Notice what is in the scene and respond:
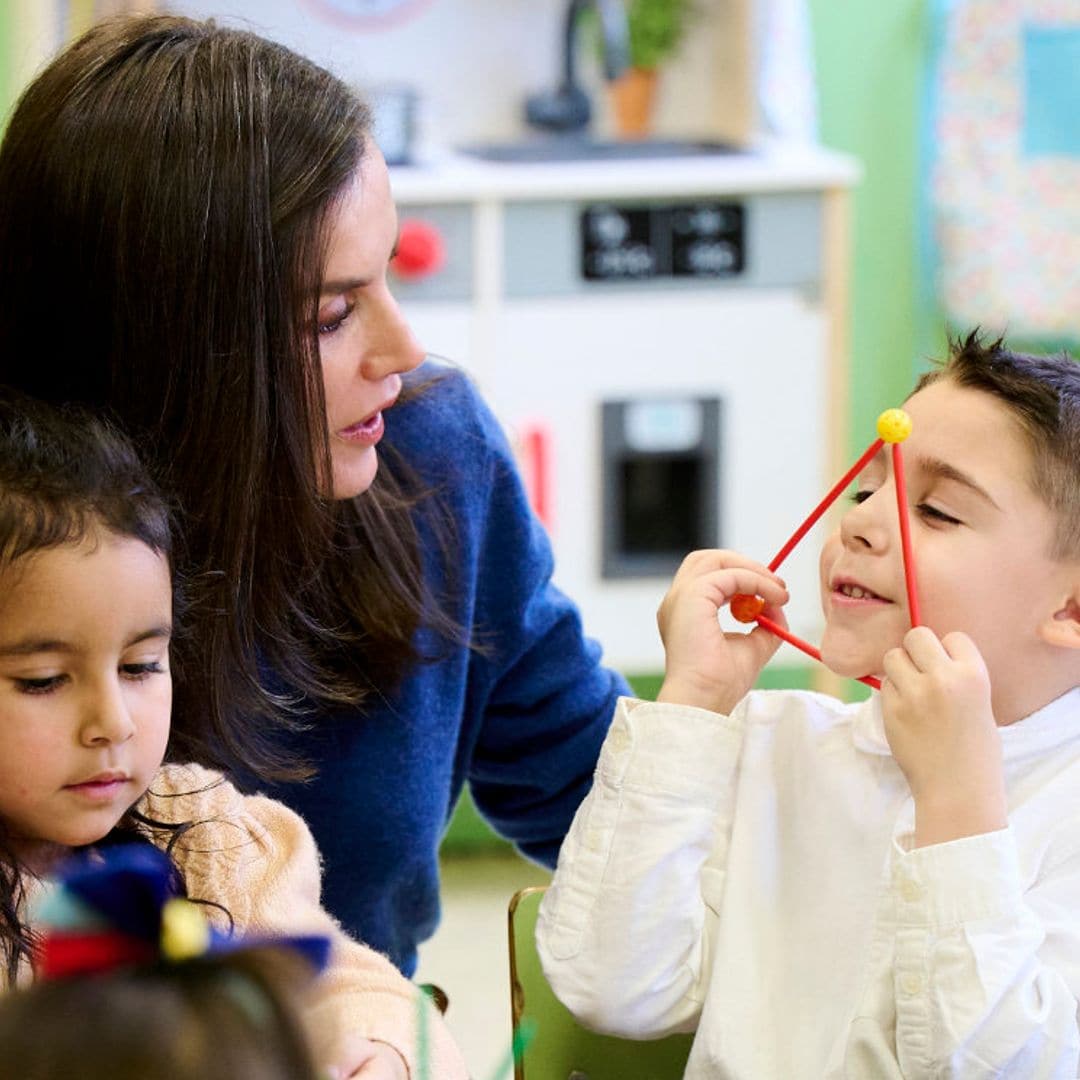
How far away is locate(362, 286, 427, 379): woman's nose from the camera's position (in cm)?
121

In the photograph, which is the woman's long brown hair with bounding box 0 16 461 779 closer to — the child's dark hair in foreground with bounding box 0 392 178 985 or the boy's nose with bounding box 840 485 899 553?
the child's dark hair in foreground with bounding box 0 392 178 985

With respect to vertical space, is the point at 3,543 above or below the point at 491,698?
above

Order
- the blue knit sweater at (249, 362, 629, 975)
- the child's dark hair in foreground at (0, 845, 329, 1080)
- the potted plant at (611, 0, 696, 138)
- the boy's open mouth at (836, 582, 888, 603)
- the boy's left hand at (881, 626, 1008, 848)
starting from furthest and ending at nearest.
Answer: the potted plant at (611, 0, 696, 138)
the blue knit sweater at (249, 362, 629, 975)
the boy's open mouth at (836, 582, 888, 603)
the boy's left hand at (881, 626, 1008, 848)
the child's dark hair in foreground at (0, 845, 329, 1080)

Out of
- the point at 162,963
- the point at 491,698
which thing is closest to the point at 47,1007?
the point at 162,963

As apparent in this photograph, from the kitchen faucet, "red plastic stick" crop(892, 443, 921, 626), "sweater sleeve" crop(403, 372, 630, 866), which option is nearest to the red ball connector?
"red plastic stick" crop(892, 443, 921, 626)

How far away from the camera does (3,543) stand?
3.19 ft

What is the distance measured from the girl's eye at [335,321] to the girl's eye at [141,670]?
0.93ft

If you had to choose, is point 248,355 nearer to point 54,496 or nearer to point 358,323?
point 358,323

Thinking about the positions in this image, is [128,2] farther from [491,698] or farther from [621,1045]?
[621,1045]

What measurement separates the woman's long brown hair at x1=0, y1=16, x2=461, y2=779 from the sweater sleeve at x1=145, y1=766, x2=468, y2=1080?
0.05 metres

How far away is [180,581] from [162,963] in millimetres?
551

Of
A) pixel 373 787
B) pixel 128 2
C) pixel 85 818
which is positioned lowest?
pixel 373 787

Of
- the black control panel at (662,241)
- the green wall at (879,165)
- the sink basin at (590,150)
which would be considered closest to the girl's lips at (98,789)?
the black control panel at (662,241)

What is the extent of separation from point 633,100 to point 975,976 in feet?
8.26
